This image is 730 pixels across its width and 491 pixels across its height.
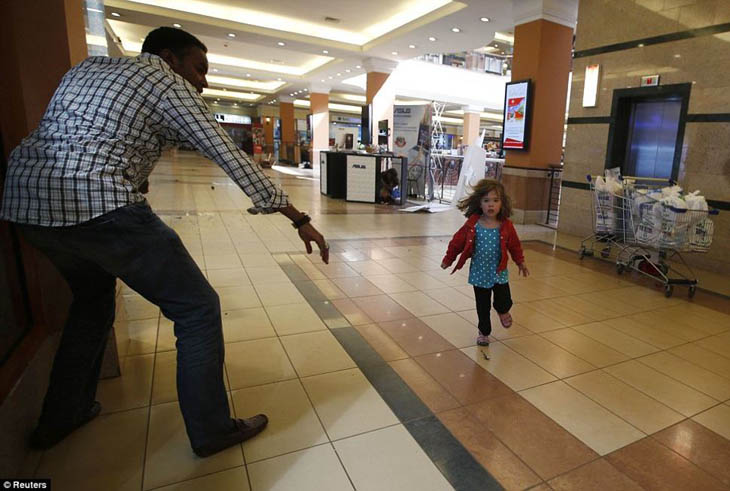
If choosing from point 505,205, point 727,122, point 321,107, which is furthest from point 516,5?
point 321,107

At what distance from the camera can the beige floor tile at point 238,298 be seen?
3.21 metres

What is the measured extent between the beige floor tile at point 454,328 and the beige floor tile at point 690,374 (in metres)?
1.01

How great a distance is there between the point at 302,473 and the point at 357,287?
219 centimetres

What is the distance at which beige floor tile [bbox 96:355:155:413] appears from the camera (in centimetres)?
196

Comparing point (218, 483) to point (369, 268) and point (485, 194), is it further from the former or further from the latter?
point (369, 268)

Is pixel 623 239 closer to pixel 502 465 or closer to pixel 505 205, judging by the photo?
pixel 505 205

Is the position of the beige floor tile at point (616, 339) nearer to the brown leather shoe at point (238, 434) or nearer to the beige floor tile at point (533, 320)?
the beige floor tile at point (533, 320)

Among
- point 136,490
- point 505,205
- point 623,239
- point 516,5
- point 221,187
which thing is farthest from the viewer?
point 221,187

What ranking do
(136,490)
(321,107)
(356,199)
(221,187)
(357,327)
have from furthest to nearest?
1. (321,107)
2. (221,187)
3. (356,199)
4. (357,327)
5. (136,490)

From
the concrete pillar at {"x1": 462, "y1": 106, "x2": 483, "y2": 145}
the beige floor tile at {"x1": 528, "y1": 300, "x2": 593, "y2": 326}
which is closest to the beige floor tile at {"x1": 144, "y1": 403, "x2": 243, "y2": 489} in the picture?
the beige floor tile at {"x1": 528, "y1": 300, "x2": 593, "y2": 326}

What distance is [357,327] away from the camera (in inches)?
115

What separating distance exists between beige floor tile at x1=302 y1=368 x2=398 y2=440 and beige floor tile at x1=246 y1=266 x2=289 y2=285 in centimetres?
169

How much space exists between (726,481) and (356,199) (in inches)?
304

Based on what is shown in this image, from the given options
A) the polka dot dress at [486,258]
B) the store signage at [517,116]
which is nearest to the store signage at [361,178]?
the store signage at [517,116]
